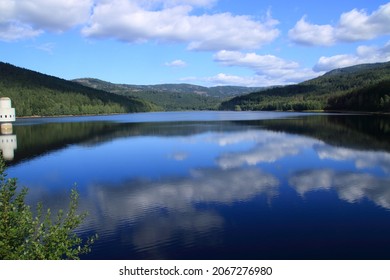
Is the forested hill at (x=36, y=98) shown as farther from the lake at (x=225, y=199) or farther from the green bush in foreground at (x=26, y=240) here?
the green bush in foreground at (x=26, y=240)

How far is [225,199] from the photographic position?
897 inches

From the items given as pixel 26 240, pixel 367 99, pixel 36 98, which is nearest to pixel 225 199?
pixel 26 240

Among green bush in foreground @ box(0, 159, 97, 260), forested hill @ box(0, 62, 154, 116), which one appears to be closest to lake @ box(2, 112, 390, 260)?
green bush in foreground @ box(0, 159, 97, 260)

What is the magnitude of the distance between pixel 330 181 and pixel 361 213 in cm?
815

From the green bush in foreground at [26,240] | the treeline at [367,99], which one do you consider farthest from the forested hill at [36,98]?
the green bush in foreground at [26,240]

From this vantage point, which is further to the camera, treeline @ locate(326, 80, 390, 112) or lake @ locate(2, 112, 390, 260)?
treeline @ locate(326, 80, 390, 112)

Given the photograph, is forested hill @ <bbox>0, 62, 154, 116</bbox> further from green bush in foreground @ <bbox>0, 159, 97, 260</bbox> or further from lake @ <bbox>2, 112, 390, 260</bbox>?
green bush in foreground @ <bbox>0, 159, 97, 260</bbox>

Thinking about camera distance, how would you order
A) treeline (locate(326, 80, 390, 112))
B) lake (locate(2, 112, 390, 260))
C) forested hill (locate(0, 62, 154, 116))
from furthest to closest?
forested hill (locate(0, 62, 154, 116)) < treeline (locate(326, 80, 390, 112)) < lake (locate(2, 112, 390, 260))

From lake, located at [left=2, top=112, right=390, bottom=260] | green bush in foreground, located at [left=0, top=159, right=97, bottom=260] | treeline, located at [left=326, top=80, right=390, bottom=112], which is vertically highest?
treeline, located at [left=326, top=80, right=390, bottom=112]

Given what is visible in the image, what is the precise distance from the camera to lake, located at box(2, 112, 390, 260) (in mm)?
15388

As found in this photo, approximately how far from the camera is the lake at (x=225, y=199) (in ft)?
50.5

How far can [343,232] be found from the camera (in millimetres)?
16859

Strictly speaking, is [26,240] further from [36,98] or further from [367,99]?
[36,98]
